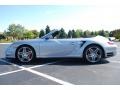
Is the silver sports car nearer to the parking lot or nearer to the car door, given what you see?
the car door

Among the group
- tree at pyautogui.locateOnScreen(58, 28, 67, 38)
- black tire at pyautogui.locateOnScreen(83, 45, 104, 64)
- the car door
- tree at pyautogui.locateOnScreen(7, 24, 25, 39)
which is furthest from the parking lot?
tree at pyautogui.locateOnScreen(7, 24, 25, 39)

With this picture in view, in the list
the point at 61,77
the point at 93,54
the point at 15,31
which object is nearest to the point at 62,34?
the point at 93,54

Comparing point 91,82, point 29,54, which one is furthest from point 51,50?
point 91,82

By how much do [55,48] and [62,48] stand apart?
0.25 meters

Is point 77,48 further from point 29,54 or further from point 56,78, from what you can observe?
point 56,78

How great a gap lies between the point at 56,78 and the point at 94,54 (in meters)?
2.87

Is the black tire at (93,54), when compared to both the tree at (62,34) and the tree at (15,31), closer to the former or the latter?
the tree at (62,34)

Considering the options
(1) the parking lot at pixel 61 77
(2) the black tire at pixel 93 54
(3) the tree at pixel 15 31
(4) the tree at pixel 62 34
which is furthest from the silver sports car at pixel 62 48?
(3) the tree at pixel 15 31

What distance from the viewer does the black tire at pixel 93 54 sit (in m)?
8.51

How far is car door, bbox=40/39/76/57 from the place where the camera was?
8.64 metres

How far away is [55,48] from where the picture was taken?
8.66 m

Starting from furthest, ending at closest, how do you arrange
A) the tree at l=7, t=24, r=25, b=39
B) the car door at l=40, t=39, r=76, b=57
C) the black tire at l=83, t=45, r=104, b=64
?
the tree at l=7, t=24, r=25, b=39, the car door at l=40, t=39, r=76, b=57, the black tire at l=83, t=45, r=104, b=64
